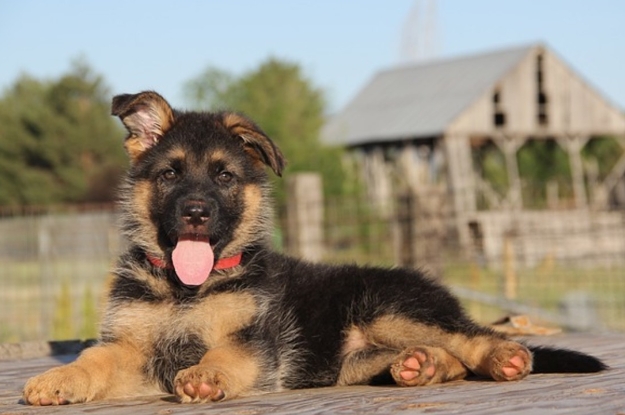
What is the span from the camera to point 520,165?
2154 inches

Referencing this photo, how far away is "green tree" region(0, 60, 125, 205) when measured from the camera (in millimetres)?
58656

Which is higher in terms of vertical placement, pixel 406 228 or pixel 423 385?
pixel 406 228

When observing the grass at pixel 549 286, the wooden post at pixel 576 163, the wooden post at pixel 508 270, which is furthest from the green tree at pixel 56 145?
the wooden post at pixel 508 270

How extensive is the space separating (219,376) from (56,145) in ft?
187

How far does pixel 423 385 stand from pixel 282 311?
2.92ft

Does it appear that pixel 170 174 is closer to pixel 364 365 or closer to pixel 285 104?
pixel 364 365

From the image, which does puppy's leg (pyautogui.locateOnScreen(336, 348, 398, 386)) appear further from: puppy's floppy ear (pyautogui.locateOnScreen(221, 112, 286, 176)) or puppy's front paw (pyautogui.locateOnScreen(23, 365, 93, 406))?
puppy's front paw (pyautogui.locateOnScreen(23, 365, 93, 406))

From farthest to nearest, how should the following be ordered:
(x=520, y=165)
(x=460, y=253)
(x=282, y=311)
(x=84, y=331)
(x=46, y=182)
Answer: (x=46, y=182) < (x=520, y=165) < (x=460, y=253) < (x=84, y=331) < (x=282, y=311)

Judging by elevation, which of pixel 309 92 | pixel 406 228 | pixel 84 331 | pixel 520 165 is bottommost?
pixel 84 331

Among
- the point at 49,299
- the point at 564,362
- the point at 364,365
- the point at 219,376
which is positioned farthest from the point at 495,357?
the point at 49,299

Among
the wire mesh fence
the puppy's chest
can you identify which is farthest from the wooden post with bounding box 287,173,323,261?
the puppy's chest

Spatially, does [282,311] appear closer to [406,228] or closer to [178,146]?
[178,146]

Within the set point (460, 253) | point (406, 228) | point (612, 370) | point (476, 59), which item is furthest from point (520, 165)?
point (612, 370)

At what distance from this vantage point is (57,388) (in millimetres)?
4746
